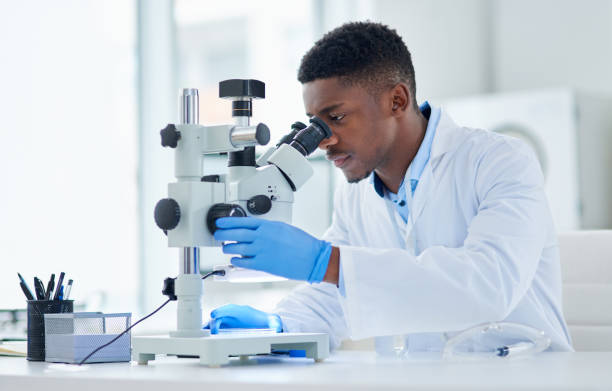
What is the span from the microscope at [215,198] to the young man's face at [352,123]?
39 centimetres

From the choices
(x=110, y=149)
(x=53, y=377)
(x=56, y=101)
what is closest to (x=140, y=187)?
(x=110, y=149)

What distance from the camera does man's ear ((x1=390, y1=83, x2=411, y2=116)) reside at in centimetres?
202

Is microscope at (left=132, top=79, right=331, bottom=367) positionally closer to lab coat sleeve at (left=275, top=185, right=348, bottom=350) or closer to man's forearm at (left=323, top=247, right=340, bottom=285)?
man's forearm at (left=323, top=247, right=340, bottom=285)

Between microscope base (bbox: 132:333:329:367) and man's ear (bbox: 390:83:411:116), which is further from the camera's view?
man's ear (bbox: 390:83:411:116)

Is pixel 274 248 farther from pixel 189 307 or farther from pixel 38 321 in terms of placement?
pixel 38 321

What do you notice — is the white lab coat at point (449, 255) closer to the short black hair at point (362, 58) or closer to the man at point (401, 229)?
the man at point (401, 229)

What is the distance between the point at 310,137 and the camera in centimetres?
151

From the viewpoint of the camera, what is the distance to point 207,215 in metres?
1.38

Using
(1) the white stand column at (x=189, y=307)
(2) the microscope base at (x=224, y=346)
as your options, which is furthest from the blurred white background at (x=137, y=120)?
(2) the microscope base at (x=224, y=346)

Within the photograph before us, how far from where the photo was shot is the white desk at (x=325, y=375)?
3.39 feet

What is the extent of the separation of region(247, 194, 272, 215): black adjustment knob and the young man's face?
1.41 ft

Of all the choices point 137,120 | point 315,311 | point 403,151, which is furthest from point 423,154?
point 137,120

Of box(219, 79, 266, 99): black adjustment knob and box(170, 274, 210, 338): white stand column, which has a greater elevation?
box(219, 79, 266, 99): black adjustment knob

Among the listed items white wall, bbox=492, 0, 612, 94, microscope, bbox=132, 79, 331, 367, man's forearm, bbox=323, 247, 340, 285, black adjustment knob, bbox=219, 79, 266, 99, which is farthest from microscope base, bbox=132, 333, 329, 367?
white wall, bbox=492, 0, 612, 94
